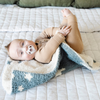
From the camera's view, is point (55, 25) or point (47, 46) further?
point (55, 25)

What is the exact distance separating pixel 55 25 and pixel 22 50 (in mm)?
512

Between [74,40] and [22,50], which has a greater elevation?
[74,40]

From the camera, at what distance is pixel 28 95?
0.69 m

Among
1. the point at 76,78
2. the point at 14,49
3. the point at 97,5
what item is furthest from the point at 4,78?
the point at 97,5

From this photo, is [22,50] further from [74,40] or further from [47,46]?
[74,40]

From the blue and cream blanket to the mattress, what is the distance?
39 mm

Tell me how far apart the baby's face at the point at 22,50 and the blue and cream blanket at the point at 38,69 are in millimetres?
40

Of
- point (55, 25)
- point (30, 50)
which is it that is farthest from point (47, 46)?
point (55, 25)

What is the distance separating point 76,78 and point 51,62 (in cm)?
20

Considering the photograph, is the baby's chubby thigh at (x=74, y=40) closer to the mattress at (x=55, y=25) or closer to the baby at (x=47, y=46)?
the baby at (x=47, y=46)

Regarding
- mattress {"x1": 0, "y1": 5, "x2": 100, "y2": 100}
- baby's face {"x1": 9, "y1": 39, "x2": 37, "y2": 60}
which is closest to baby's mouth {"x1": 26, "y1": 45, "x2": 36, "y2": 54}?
baby's face {"x1": 9, "y1": 39, "x2": 37, "y2": 60}

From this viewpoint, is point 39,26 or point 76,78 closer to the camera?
point 76,78

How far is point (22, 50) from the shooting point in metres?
0.85

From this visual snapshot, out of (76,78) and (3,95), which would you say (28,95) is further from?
(76,78)
